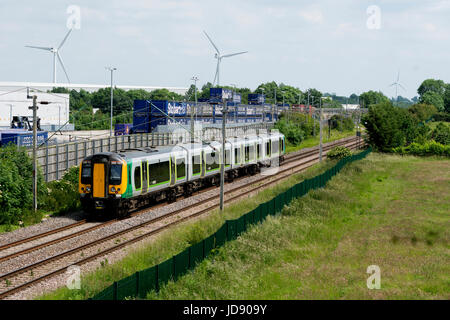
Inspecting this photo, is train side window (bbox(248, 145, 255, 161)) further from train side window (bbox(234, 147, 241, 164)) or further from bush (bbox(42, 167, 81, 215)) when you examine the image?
bush (bbox(42, 167, 81, 215))

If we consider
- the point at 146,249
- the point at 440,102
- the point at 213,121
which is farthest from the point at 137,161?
the point at 440,102

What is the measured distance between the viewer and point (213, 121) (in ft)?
299

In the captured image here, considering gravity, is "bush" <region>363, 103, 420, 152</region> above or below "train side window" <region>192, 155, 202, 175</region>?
above

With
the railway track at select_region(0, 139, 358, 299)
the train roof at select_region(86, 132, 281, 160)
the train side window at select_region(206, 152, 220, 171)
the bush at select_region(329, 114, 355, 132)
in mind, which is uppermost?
the bush at select_region(329, 114, 355, 132)

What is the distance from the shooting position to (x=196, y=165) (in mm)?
37188

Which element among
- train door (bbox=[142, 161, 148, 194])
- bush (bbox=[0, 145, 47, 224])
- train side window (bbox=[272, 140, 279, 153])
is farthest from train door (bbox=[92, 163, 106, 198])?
train side window (bbox=[272, 140, 279, 153])

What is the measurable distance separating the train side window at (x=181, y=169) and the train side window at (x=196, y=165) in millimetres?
1525

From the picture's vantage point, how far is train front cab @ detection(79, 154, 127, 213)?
27984mm

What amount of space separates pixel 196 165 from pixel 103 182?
33.6 ft

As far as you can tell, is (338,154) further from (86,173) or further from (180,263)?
(180,263)

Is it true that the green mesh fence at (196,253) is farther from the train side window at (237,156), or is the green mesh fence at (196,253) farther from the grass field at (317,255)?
the train side window at (237,156)

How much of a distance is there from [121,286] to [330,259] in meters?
10.2

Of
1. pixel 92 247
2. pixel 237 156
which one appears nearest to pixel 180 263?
pixel 92 247
